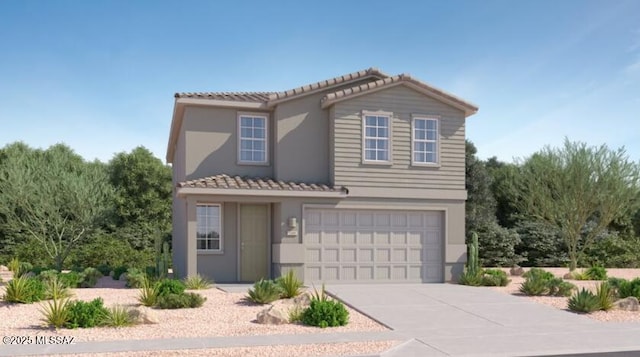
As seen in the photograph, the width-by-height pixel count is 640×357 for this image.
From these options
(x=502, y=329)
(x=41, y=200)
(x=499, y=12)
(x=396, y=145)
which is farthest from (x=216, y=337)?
(x=41, y=200)

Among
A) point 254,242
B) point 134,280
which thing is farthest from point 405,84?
point 134,280

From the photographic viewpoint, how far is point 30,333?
11.7 meters

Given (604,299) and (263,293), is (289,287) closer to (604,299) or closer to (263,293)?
(263,293)

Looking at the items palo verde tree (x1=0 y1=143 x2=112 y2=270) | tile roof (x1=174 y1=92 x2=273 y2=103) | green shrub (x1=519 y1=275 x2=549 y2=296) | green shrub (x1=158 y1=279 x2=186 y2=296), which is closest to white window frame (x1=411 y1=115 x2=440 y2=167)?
tile roof (x1=174 y1=92 x2=273 y2=103)

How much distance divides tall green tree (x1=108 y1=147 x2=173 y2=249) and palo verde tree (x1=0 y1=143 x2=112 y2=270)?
4.36 m

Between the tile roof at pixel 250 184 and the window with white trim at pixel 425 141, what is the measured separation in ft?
9.56

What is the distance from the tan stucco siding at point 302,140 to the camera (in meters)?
20.2

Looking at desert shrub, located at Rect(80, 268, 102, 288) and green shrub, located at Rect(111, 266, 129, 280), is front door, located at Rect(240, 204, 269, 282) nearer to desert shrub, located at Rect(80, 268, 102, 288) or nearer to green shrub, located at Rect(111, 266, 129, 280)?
desert shrub, located at Rect(80, 268, 102, 288)

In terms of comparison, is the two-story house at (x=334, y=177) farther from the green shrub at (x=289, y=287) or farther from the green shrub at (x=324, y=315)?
the green shrub at (x=324, y=315)

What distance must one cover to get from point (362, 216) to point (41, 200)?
49.3 ft

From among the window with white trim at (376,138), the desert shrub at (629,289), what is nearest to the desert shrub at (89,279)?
the window with white trim at (376,138)

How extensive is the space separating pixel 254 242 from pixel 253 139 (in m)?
3.25

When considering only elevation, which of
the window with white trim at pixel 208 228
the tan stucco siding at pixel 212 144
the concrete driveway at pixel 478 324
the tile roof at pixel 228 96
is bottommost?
the concrete driveway at pixel 478 324

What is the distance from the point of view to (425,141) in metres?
20.9
